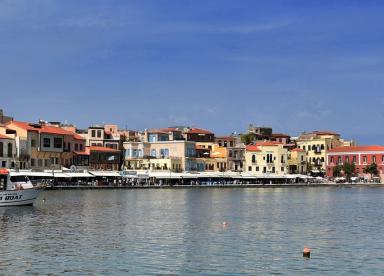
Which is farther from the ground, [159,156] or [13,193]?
[159,156]

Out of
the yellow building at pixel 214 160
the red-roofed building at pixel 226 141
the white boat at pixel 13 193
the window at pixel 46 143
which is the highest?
the red-roofed building at pixel 226 141

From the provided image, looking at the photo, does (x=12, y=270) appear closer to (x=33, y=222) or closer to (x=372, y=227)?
(x=33, y=222)

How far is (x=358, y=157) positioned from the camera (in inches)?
6048

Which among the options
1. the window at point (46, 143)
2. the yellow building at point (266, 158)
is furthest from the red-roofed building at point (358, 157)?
the window at point (46, 143)

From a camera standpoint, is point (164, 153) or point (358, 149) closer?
point (164, 153)

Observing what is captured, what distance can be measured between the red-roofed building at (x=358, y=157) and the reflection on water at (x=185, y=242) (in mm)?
96415

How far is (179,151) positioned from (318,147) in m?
43.6

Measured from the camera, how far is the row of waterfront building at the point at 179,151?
104 metres

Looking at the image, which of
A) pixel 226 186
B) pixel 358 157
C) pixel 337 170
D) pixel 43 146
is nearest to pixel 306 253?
pixel 43 146

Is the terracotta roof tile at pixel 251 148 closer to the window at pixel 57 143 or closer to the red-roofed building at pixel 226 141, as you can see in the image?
the red-roofed building at pixel 226 141

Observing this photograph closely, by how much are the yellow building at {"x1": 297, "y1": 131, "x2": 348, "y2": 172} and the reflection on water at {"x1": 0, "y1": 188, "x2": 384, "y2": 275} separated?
3972 inches

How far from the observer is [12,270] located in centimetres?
→ 2819

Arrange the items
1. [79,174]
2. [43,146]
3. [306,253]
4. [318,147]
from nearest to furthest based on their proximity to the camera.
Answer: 1. [306,253]
2. [79,174]
3. [43,146]
4. [318,147]

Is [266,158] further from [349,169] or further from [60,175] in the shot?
[60,175]
